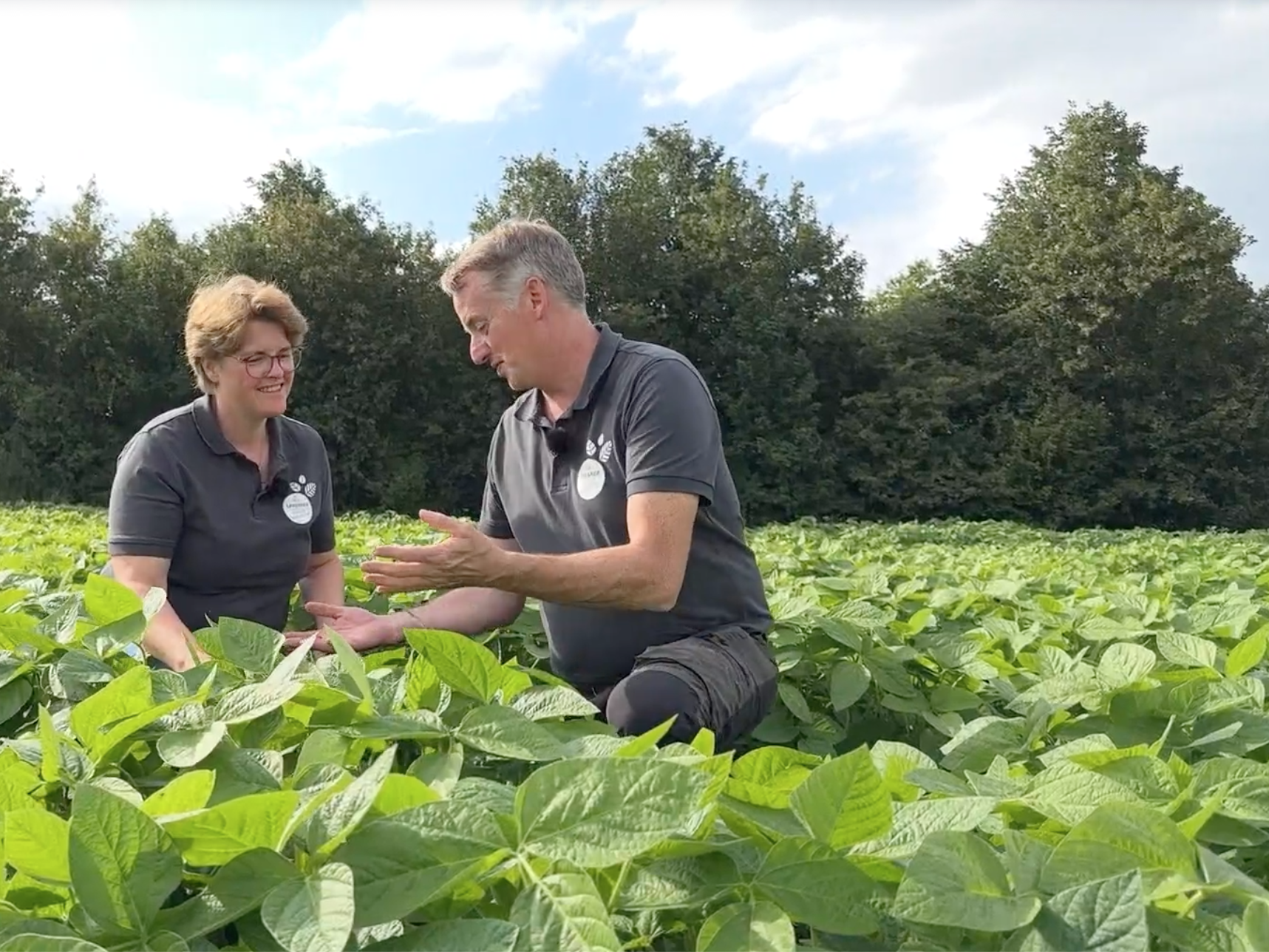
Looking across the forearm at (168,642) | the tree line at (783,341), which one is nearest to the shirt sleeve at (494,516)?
the forearm at (168,642)

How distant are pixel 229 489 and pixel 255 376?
35cm

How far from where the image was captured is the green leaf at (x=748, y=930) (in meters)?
0.81

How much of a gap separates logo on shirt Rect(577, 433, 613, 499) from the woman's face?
107cm

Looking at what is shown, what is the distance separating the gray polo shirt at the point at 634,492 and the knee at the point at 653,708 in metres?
0.37

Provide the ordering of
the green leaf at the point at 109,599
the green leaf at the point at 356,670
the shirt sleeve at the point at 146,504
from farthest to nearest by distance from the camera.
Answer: the shirt sleeve at the point at 146,504, the green leaf at the point at 109,599, the green leaf at the point at 356,670

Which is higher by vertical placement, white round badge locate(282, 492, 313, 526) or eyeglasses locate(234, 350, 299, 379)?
eyeglasses locate(234, 350, 299, 379)

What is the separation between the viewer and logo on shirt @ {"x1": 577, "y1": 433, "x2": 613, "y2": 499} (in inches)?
115

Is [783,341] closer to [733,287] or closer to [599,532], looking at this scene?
[733,287]

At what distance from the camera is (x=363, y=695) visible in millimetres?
1289

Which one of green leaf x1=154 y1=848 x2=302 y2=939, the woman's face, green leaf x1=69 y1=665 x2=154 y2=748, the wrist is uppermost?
the woman's face

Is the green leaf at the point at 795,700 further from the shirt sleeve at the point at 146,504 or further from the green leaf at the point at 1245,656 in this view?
the shirt sleeve at the point at 146,504

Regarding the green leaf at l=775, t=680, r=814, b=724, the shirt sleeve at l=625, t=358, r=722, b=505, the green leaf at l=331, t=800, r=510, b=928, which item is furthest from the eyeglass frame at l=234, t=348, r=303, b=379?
the green leaf at l=331, t=800, r=510, b=928

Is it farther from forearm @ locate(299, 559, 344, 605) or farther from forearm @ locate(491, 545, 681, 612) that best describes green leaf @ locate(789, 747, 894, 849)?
forearm @ locate(299, 559, 344, 605)

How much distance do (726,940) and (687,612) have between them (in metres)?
2.08
